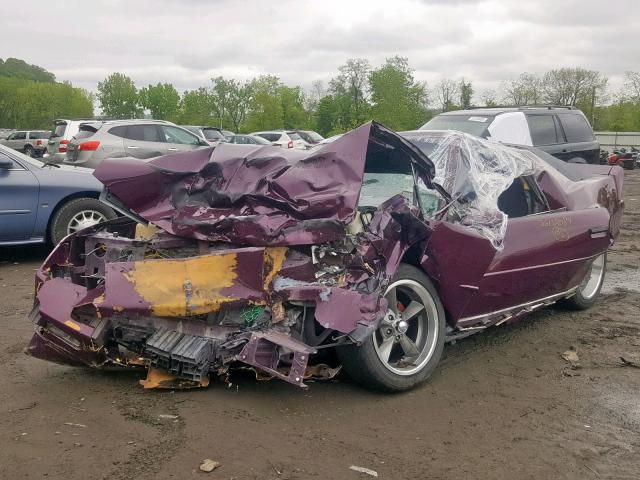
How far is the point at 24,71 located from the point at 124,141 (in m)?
102

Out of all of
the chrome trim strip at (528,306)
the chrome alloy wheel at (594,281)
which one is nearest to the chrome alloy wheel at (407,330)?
the chrome trim strip at (528,306)

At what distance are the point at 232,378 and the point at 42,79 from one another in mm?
111624

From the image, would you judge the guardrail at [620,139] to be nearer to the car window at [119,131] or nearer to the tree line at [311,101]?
the tree line at [311,101]

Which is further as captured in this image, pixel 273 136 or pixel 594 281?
pixel 273 136

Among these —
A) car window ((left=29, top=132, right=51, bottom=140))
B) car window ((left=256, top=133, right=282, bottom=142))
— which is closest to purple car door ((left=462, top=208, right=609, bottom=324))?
car window ((left=256, top=133, right=282, bottom=142))

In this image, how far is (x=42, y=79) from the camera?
337 feet

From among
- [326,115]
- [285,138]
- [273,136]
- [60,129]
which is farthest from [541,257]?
[326,115]

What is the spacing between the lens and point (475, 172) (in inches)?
181

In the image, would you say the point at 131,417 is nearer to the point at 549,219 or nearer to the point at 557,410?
the point at 557,410

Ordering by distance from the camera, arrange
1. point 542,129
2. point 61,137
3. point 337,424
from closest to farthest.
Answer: point 337,424, point 542,129, point 61,137

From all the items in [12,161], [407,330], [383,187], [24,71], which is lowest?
[407,330]

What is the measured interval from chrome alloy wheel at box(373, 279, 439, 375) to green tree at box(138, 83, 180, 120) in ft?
224

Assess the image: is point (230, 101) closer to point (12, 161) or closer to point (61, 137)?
point (61, 137)

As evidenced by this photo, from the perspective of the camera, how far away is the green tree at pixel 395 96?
4672cm
